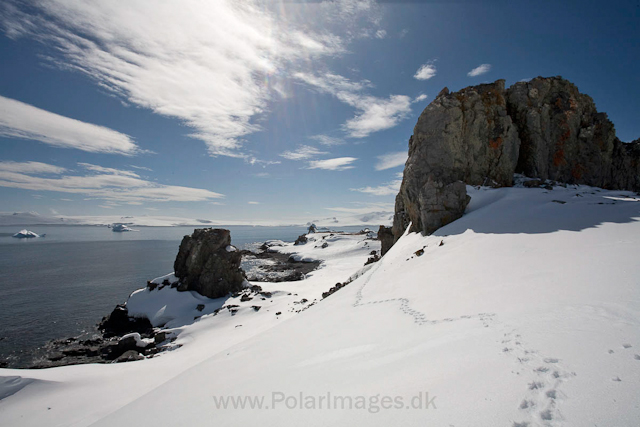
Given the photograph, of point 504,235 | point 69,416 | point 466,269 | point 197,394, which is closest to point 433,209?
point 504,235

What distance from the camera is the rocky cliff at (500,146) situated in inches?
873

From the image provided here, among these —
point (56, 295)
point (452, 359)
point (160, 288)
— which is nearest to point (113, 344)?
point (160, 288)

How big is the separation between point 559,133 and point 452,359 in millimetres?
36106

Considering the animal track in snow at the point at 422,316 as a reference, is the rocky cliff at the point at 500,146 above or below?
above

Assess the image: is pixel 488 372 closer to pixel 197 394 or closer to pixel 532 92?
pixel 197 394

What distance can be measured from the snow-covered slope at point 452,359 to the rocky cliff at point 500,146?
9248 millimetres

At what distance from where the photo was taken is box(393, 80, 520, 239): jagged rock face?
76.0 feet

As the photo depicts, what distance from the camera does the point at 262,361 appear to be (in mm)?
7070

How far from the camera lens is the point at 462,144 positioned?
77.6 feet

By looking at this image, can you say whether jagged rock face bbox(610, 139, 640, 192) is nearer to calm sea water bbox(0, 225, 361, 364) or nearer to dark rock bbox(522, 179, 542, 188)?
dark rock bbox(522, 179, 542, 188)

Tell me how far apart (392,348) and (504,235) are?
33.4 ft

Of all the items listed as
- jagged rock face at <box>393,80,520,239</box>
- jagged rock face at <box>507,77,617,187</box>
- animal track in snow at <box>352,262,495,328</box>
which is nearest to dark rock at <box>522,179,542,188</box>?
jagged rock face at <box>393,80,520,239</box>

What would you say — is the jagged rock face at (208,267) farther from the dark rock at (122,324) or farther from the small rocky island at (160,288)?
the dark rock at (122,324)

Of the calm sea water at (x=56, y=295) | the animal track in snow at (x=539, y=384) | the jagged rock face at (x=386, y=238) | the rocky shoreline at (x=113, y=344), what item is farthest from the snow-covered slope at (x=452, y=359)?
the jagged rock face at (x=386, y=238)
